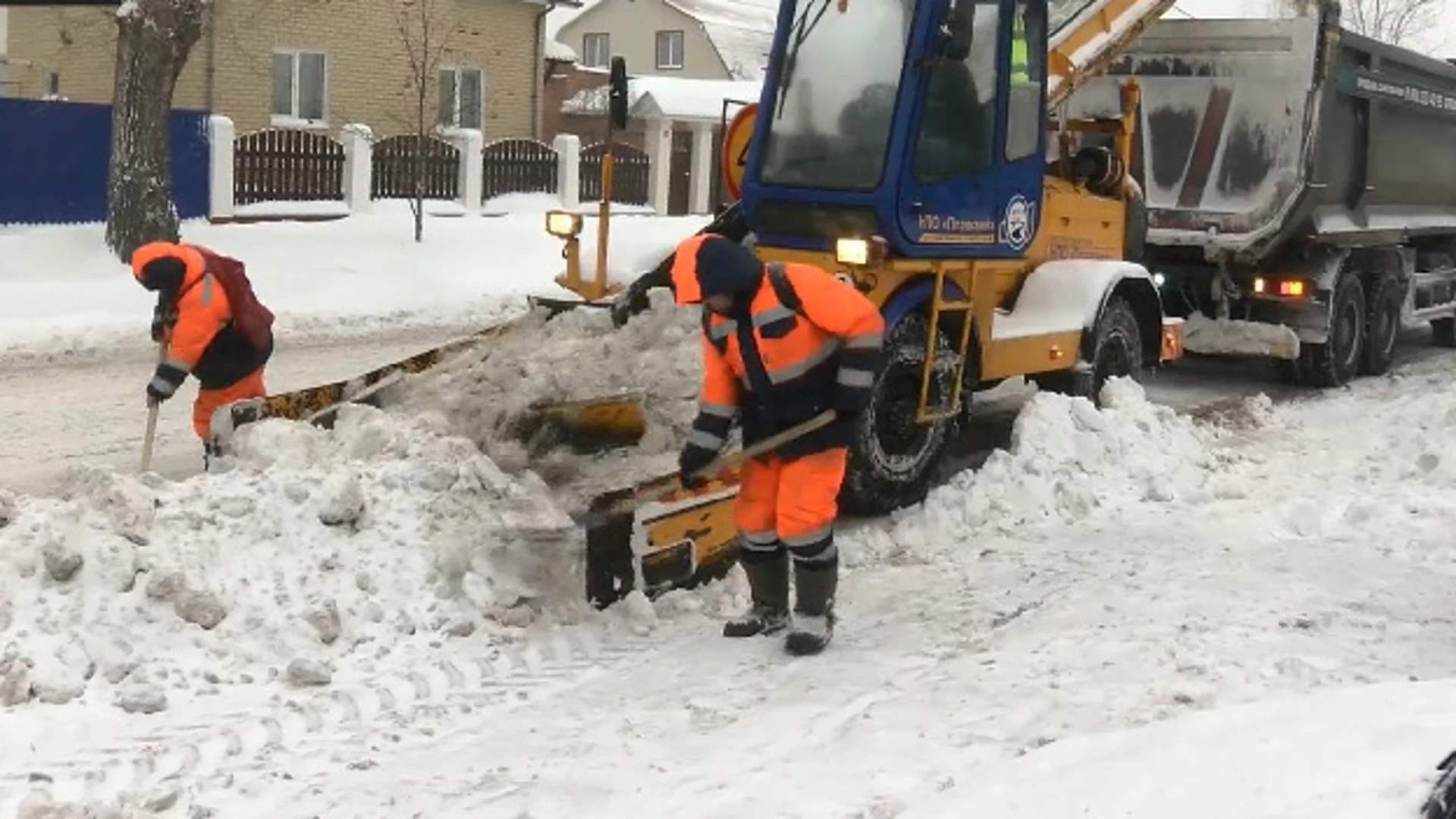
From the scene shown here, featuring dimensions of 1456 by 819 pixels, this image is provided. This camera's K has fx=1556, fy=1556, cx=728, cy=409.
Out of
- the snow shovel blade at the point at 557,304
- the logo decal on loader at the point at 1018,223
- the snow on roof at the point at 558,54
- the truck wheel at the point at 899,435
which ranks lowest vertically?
the truck wheel at the point at 899,435

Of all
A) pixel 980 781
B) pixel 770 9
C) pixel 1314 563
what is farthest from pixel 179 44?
pixel 770 9

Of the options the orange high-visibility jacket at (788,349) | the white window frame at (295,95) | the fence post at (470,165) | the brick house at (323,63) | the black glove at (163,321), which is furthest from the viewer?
the white window frame at (295,95)

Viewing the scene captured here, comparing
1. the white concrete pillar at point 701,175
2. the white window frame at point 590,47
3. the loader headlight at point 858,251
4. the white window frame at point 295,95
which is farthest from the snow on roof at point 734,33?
the loader headlight at point 858,251

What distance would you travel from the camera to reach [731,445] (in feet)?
21.6

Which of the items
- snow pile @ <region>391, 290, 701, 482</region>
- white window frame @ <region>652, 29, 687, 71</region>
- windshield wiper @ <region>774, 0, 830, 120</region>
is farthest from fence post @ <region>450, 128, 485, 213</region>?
white window frame @ <region>652, 29, 687, 71</region>

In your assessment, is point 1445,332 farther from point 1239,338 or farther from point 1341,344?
point 1239,338

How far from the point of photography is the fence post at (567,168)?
24.2 meters

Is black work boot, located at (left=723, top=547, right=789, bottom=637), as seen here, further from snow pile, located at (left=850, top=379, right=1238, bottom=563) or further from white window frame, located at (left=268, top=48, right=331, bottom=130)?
white window frame, located at (left=268, top=48, right=331, bottom=130)

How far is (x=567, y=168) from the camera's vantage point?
79.8ft

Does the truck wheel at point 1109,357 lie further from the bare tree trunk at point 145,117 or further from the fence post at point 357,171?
the fence post at point 357,171

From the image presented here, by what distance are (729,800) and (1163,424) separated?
5.17m

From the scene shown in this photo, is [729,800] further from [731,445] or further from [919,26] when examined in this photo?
[919,26]

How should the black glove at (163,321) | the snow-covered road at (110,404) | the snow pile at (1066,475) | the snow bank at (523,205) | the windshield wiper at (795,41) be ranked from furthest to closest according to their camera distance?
1. the snow bank at (523,205)
2. the snow-covered road at (110,404)
3. the windshield wiper at (795,41)
4. the snow pile at (1066,475)
5. the black glove at (163,321)

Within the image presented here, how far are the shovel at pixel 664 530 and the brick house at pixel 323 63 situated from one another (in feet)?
57.5
